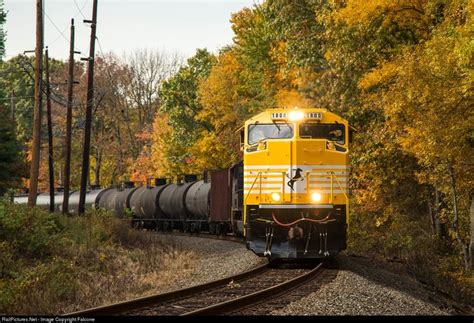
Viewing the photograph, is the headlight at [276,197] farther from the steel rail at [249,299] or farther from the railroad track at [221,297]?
→ the steel rail at [249,299]

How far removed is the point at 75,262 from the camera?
20469 millimetres

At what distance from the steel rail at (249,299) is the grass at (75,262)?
9.89 feet

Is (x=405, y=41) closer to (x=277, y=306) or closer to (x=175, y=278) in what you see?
(x=175, y=278)

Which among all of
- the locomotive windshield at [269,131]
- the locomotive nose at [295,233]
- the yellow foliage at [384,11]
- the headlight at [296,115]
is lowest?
the locomotive nose at [295,233]

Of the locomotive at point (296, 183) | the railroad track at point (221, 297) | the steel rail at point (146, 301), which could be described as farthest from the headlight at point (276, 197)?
the steel rail at point (146, 301)

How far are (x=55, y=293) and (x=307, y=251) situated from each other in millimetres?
6068

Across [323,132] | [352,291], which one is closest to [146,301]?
[352,291]

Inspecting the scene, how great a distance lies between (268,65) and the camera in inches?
1884

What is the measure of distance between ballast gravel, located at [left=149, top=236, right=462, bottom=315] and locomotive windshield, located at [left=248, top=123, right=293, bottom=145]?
3.39 meters

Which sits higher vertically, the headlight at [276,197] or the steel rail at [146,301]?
the headlight at [276,197]

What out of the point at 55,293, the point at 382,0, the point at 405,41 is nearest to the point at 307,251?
the point at 55,293

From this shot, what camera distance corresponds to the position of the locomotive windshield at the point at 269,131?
60.3 feet

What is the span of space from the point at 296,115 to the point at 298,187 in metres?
1.84

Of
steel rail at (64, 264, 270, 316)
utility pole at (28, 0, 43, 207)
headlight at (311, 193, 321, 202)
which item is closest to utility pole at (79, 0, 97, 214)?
utility pole at (28, 0, 43, 207)
